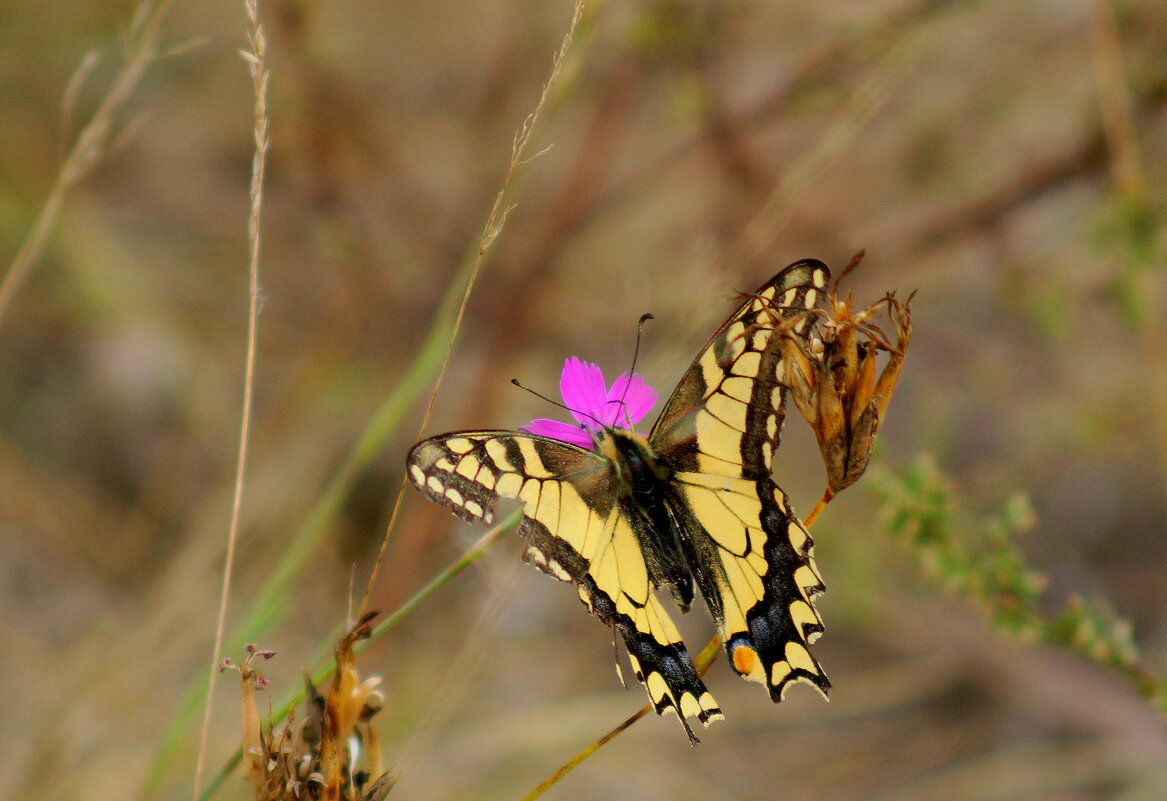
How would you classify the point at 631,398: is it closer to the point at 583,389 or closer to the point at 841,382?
the point at 583,389

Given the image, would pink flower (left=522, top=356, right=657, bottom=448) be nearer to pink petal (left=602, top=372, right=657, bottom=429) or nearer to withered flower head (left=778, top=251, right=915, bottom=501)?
pink petal (left=602, top=372, right=657, bottom=429)

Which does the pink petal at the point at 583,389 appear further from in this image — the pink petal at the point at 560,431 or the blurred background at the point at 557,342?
the blurred background at the point at 557,342

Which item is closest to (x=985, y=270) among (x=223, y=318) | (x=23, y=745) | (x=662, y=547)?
(x=662, y=547)

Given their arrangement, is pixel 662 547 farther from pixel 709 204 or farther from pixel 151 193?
pixel 151 193

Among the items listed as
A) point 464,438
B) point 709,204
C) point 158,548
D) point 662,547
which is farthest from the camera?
point 158,548

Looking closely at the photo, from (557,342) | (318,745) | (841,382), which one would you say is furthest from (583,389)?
(557,342)

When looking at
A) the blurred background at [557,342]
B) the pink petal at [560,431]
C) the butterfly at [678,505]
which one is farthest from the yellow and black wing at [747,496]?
the blurred background at [557,342]
